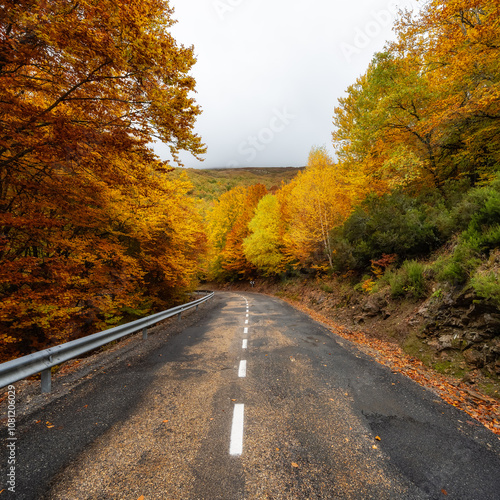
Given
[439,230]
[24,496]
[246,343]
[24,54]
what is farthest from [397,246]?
[24,54]

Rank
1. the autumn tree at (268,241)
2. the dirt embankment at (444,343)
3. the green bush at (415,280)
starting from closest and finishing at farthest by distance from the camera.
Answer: the dirt embankment at (444,343) → the green bush at (415,280) → the autumn tree at (268,241)

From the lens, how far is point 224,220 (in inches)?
1377

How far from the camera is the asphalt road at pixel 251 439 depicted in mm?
2135

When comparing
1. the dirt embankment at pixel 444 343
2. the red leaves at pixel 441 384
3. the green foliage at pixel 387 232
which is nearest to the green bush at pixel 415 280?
the dirt embankment at pixel 444 343

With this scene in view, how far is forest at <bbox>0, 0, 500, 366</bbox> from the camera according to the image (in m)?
4.62

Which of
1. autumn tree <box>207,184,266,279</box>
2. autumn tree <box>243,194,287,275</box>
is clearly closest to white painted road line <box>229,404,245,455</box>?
autumn tree <box>243,194,287,275</box>

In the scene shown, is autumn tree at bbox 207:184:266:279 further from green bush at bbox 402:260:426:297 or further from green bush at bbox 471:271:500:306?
green bush at bbox 471:271:500:306

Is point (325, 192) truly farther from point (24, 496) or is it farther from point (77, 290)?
point (24, 496)

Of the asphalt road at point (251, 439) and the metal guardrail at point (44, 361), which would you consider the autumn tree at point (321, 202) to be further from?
the metal guardrail at point (44, 361)

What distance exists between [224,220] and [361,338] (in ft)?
95.6

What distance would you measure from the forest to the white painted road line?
17.0 ft

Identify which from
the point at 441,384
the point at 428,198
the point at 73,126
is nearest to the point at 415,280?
the point at 441,384

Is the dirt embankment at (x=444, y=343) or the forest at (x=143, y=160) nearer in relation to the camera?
the dirt embankment at (x=444, y=343)

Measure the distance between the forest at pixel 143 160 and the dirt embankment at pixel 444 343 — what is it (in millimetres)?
586
